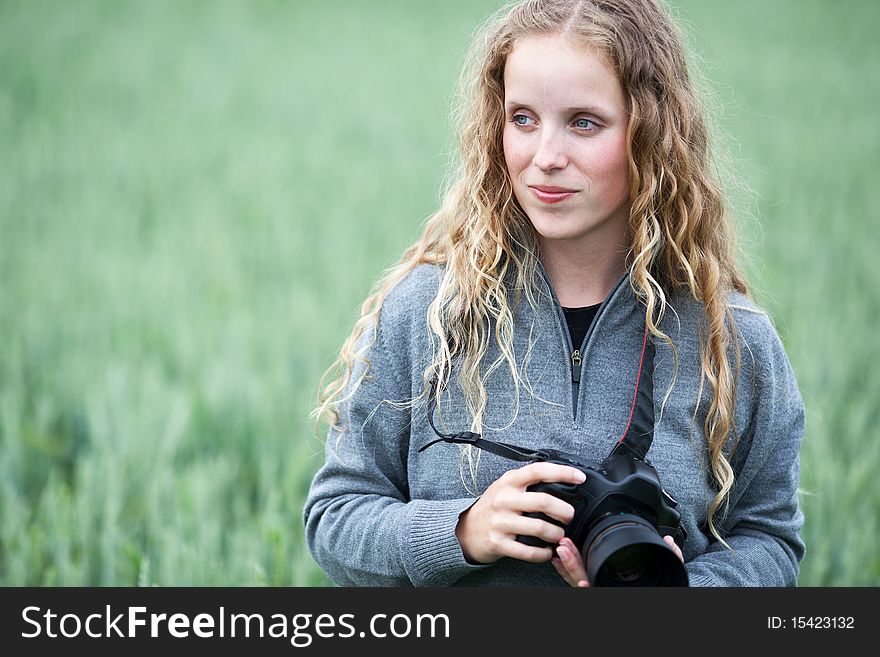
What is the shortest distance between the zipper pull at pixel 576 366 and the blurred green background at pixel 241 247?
20.7 inches

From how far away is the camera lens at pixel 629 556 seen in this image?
133cm

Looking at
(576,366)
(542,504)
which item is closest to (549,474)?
(542,504)

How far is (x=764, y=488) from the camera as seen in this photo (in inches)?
65.3

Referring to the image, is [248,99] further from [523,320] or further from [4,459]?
[523,320]

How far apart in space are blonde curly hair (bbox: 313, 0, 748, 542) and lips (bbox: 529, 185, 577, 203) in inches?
4.5

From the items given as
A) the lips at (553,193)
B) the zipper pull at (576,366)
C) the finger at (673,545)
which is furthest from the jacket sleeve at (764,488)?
the lips at (553,193)

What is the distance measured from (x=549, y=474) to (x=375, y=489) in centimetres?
38

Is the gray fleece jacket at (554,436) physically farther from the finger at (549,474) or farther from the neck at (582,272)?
the finger at (549,474)

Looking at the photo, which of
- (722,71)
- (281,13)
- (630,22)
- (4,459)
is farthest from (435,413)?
(281,13)

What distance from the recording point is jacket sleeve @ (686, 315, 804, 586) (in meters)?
1.61

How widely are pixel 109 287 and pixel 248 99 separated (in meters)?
A: 5.26

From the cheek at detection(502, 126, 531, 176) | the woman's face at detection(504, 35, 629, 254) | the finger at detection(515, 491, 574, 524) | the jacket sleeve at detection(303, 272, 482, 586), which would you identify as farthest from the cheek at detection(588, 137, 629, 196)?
the finger at detection(515, 491, 574, 524)

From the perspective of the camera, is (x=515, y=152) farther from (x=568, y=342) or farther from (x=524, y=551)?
(x=524, y=551)

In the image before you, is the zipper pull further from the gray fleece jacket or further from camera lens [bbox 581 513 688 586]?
camera lens [bbox 581 513 688 586]
